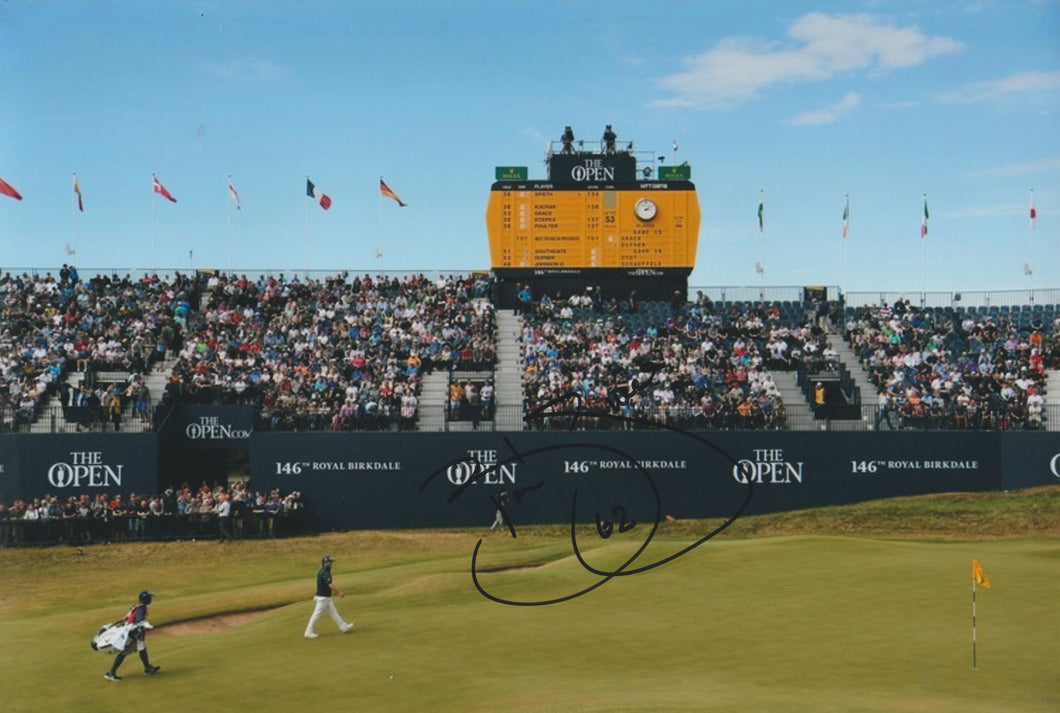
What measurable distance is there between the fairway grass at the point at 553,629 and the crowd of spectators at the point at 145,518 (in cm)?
77

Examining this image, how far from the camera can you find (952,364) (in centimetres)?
4516

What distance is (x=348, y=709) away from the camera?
20.5m

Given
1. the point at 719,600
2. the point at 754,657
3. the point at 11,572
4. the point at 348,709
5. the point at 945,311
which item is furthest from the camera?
the point at 945,311

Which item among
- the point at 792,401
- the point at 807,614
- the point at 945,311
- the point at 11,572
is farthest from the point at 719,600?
the point at 945,311

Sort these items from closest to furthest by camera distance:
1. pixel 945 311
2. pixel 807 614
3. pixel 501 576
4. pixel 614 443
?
pixel 807 614
pixel 501 576
pixel 614 443
pixel 945 311

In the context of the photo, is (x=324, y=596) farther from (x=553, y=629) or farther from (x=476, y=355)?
(x=476, y=355)

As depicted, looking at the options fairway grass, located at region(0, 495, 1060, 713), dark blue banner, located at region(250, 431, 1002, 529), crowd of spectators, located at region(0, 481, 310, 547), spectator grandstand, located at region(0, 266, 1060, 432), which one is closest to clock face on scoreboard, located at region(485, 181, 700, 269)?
spectator grandstand, located at region(0, 266, 1060, 432)

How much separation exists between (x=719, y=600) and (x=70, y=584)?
18.6 meters

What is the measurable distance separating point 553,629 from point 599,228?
2466 cm

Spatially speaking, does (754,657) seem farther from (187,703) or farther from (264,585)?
(264,585)

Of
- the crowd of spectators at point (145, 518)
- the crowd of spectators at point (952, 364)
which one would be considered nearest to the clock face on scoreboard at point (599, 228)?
the crowd of spectators at point (952, 364)

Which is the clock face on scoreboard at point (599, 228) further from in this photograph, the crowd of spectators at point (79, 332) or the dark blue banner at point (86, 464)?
the dark blue banner at point (86, 464)

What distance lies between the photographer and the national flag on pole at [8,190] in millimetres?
34969

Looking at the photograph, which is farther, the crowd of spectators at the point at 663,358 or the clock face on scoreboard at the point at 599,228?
the clock face on scoreboard at the point at 599,228
